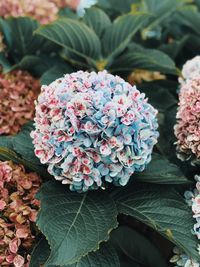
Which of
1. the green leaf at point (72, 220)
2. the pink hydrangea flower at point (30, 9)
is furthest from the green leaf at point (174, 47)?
the green leaf at point (72, 220)

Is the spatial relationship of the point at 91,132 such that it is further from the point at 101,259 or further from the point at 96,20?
the point at 96,20

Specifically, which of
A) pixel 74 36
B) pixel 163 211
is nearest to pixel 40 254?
pixel 163 211

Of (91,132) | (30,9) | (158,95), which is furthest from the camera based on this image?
(30,9)

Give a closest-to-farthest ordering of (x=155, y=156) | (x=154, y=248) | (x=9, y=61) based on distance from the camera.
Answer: (x=155, y=156)
(x=154, y=248)
(x=9, y=61)

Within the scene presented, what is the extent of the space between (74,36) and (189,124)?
0.37 m

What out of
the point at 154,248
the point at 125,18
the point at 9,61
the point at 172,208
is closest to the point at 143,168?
the point at 172,208

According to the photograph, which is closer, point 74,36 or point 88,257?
point 88,257

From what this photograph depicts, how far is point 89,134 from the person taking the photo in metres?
1.01

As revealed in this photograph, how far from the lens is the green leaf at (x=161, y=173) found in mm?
1085

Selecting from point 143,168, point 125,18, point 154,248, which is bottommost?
point 154,248

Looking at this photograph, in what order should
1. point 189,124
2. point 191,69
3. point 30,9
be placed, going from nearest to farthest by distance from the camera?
point 189,124, point 191,69, point 30,9

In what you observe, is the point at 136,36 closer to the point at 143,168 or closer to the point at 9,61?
the point at 9,61

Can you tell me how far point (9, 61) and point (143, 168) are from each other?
22.1 inches

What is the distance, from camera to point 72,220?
3.37 feet
